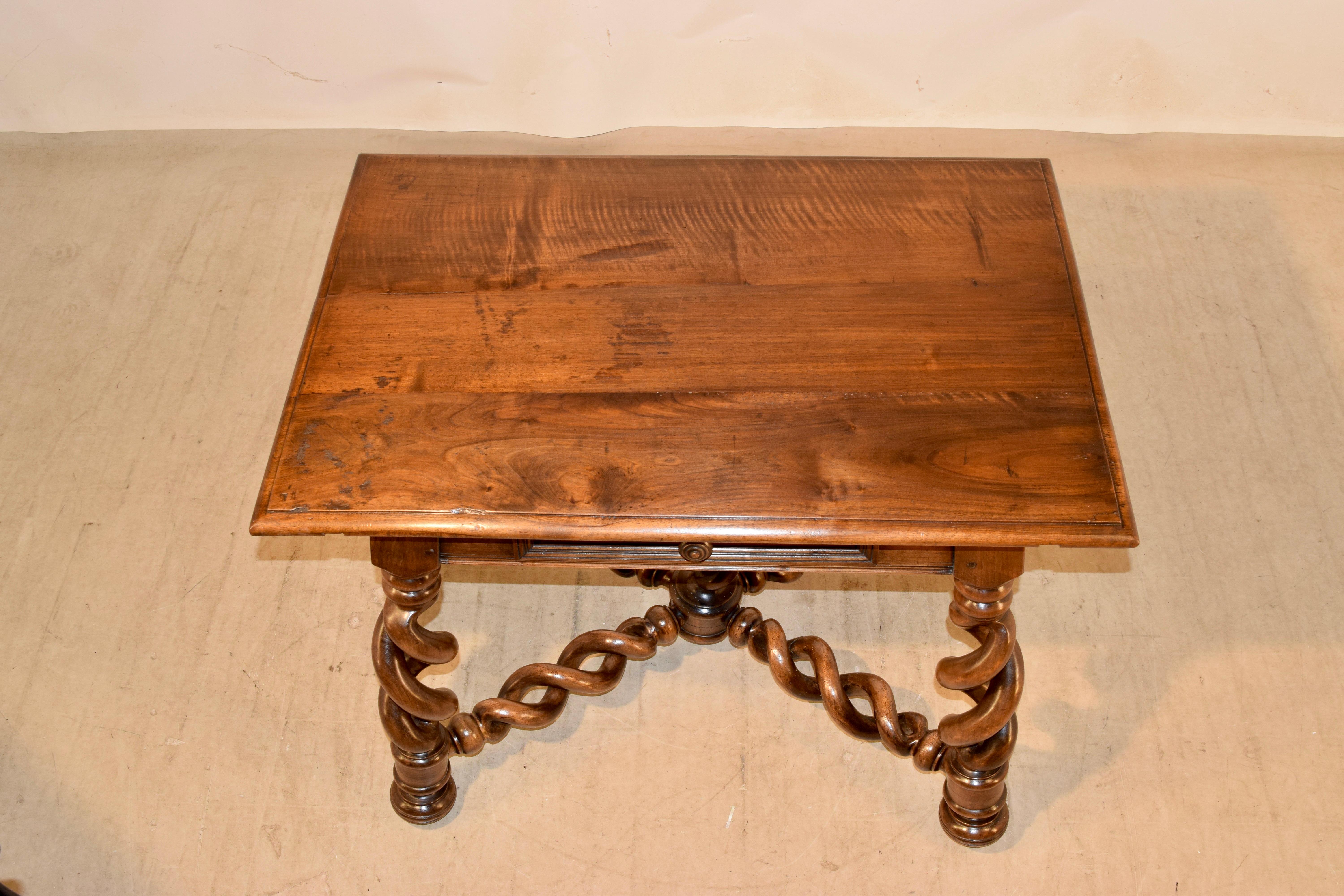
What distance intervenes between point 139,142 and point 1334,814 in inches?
99.0

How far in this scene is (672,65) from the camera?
102 inches

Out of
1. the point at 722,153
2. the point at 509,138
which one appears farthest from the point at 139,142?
the point at 722,153

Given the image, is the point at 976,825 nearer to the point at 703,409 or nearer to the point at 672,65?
the point at 703,409

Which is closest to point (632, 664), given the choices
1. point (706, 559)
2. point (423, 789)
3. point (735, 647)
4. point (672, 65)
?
point (735, 647)

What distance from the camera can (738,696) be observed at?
1741 mm

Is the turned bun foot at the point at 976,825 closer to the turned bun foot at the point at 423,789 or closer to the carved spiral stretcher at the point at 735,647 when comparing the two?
the carved spiral stretcher at the point at 735,647

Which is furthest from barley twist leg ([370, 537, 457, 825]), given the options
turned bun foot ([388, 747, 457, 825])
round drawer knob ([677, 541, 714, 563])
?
round drawer knob ([677, 541, 714, 563])

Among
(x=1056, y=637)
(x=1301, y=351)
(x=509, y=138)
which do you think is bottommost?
(x=1056, y=637)

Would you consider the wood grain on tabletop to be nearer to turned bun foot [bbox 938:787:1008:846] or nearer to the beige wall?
turned bun foot [bbox 938:787:1008:846]

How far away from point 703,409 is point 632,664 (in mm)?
556

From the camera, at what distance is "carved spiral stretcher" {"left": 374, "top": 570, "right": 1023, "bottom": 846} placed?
1412 mm

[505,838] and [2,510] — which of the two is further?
[2,510]

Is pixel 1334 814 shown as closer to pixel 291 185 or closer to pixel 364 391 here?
pixel 364 391

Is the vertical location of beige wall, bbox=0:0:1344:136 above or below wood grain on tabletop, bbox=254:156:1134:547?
above
